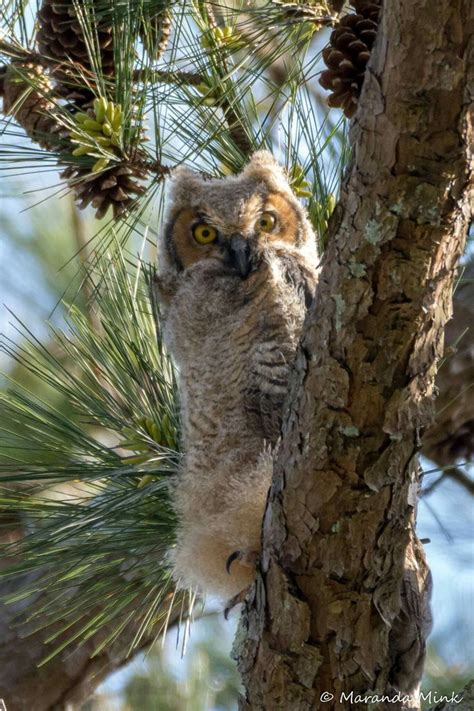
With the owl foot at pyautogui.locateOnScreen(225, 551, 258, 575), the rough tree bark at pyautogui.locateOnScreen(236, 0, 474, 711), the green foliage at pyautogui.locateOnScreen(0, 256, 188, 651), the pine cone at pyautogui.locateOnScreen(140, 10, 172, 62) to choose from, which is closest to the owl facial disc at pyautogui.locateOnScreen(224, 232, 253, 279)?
the green foliage at pyautogui.locateOnScreen(0, 256, 188, 651)

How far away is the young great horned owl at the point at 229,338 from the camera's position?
1832 mm

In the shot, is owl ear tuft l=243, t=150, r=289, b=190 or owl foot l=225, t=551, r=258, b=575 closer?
owl foot l=225, t=551, r=258, b=575

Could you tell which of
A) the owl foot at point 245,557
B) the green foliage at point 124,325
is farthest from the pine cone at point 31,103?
the owl foot at point 245,557

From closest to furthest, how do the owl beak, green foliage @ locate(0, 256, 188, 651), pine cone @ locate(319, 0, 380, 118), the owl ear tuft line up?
pine cone @ locate(319, 0, 380, 118) → green foliage @ locate(0, 256, 188, 651) → the owl beak → the owl ear tuft

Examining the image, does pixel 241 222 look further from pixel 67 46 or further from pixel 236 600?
pixel 236 600

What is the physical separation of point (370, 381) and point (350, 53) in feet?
2.31

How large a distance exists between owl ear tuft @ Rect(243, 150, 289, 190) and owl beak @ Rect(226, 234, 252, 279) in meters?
0.17

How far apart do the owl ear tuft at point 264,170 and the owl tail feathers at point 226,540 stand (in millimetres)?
783

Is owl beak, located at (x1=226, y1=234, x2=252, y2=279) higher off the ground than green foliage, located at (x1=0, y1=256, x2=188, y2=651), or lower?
higher

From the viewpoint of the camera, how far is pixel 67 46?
1.99m

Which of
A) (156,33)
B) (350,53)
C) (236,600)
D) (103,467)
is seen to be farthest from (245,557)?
(156,33)

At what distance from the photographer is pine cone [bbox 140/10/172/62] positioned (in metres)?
1.84

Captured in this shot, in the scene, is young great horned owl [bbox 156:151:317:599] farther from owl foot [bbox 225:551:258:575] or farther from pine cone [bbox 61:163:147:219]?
pine cone [bbox 61:163:147:219]

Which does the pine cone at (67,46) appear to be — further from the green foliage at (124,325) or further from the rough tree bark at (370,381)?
the rough tree bark at (370,381)
